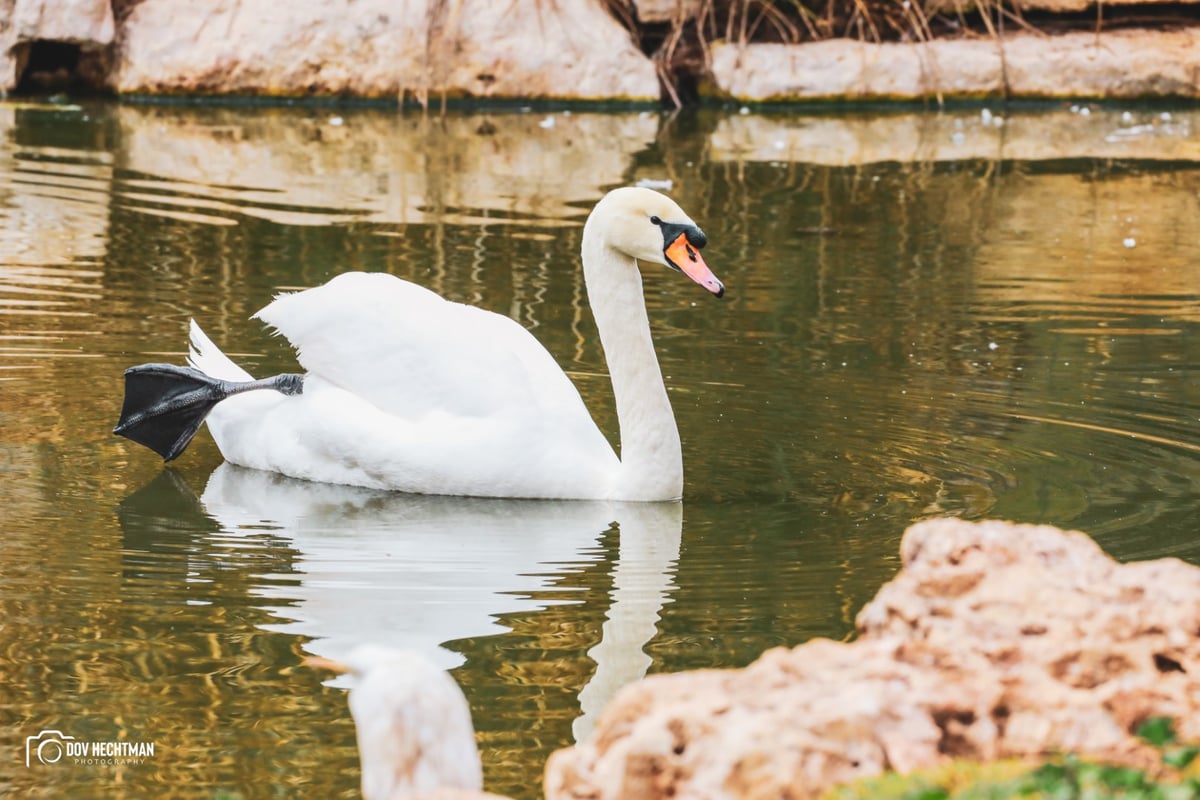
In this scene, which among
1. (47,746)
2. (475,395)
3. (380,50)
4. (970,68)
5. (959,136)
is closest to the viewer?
(47,746)

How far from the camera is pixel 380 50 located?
17.0 meters

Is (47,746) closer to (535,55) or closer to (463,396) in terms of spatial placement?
(463,396)

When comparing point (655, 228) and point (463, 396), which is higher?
point (655, 228)

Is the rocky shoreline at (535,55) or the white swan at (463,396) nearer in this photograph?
the white swan at (463,396)

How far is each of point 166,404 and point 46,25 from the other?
10.8 metres

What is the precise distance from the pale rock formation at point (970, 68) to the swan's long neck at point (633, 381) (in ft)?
37.2

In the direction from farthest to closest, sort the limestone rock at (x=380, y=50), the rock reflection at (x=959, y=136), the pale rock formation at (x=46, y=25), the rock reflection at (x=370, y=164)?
the limestone rock at (x=380, y=50), the pale rock formation at (x=46, y=25), the rock reflection at (x=959, y=136), the rock reflection at (x=370, y=164)

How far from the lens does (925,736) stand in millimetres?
3068

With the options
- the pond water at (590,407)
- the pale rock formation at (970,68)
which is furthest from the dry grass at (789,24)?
the pond water at (590,407)

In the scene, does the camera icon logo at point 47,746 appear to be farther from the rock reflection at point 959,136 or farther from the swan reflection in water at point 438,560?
the rock reflection at point 959,136

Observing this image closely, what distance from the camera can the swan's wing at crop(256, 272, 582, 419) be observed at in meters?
6.43

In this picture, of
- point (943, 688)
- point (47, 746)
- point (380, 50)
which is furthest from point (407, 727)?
point (380, 50)

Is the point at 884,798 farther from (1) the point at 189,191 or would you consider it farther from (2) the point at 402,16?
(2) the point at 402,16

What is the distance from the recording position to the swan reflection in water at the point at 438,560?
195 inches
